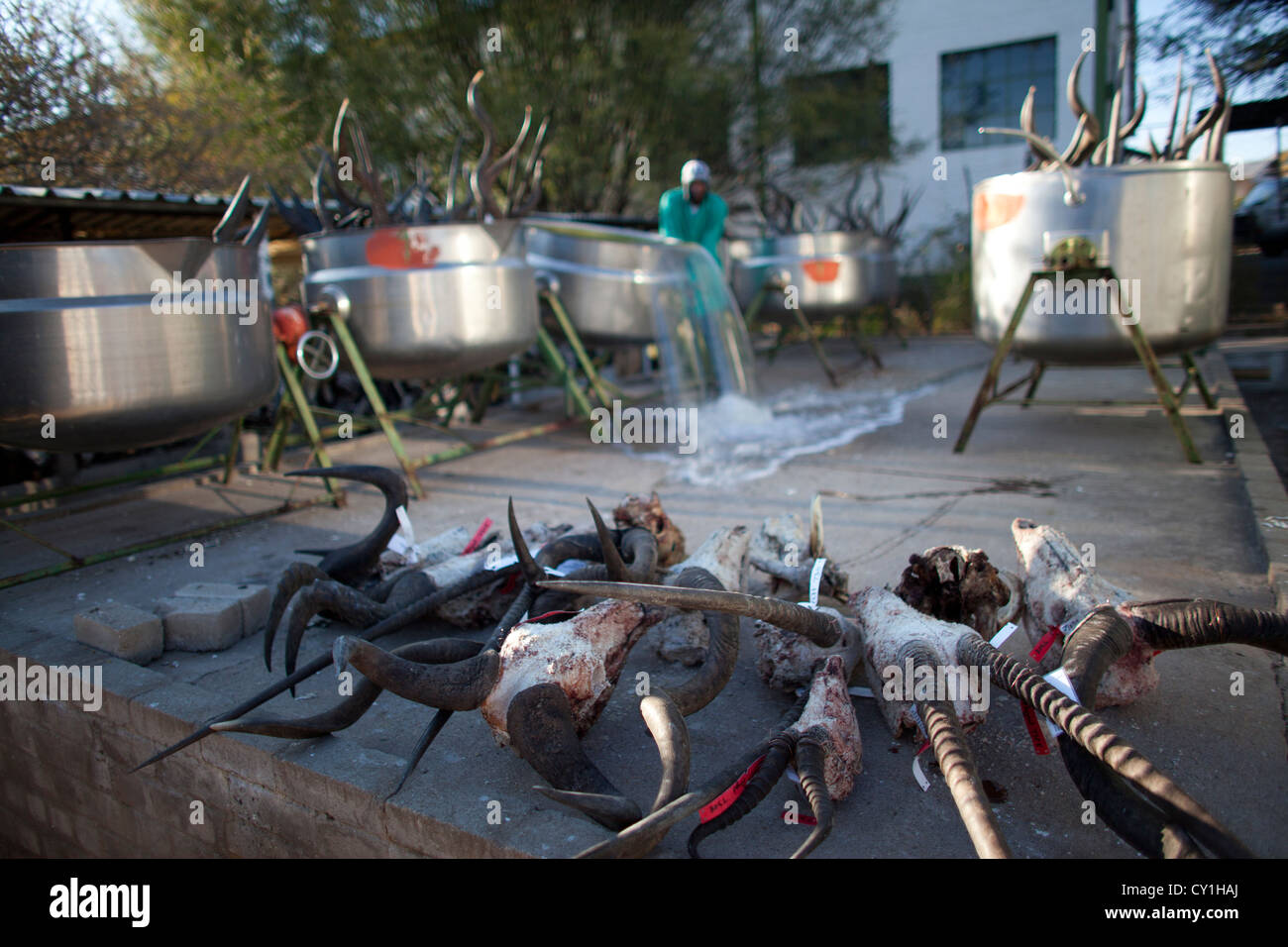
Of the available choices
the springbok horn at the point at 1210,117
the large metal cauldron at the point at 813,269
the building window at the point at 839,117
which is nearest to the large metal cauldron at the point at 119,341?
the springbok horn at the point at 1210,117

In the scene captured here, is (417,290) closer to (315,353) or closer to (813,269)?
(315,353)

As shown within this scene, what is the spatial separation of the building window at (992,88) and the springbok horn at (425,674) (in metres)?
17.1

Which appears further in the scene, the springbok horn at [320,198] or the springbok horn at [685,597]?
the springbok horn at [320,198]

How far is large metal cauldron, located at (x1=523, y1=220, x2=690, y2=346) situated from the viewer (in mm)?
6660

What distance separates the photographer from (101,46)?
7.00m

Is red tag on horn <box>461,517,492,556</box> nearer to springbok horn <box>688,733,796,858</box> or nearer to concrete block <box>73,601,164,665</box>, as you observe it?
concrete block <box>73,601,164,665</box>

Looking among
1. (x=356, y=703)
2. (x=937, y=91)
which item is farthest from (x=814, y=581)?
(x=937, y=91)

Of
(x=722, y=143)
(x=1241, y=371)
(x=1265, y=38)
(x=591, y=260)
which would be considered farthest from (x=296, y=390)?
(x=1265, y=38)

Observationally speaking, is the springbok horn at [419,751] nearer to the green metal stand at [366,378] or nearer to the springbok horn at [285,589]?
the springbok horn at [285,589]

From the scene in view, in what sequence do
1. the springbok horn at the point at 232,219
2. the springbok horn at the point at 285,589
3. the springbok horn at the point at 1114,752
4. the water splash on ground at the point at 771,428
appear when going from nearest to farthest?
the springbok horn at the point at 1114,752 → the springbok horn at the point at 285,589 → the springbok horn at the point at 232,219 → the water splash on ground at the point at 771,428

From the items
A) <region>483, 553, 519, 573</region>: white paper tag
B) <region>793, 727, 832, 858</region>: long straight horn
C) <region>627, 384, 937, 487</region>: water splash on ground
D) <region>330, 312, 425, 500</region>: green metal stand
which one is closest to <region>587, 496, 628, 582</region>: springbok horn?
<region>483, 553, 519, 573</region>: white paper tag

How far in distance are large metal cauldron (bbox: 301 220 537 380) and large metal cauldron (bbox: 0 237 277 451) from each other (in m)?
1.09

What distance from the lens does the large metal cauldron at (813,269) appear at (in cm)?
973

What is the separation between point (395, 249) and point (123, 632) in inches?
107
